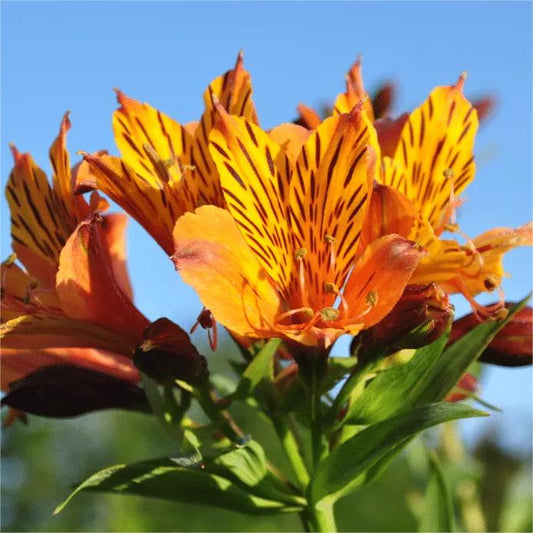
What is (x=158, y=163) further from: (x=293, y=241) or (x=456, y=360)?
(x=456, y=360)

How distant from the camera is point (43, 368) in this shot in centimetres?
118

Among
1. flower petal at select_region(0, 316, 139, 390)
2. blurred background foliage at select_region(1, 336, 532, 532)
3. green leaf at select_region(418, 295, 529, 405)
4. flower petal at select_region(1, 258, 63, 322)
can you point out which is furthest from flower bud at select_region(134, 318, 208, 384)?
blurred background foliage at select_region(1, 336, 532, 532)

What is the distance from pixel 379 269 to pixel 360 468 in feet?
0.88

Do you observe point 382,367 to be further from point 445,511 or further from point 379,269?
point 445,511

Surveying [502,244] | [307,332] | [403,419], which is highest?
[502,244]

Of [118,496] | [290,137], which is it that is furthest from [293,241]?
[118,496]

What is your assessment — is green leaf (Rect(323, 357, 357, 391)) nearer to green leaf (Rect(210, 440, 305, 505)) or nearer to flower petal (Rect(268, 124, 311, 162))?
green leaf (Rect(210, 440, 305, 505))

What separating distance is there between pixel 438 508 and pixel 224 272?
2.29 feet

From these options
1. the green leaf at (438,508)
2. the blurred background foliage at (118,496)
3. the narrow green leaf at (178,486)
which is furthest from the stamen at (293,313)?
the blurred background foliage at (118,496)

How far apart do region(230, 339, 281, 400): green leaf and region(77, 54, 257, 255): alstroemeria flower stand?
0.61 ft

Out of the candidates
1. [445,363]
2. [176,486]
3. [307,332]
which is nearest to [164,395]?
[176,486]

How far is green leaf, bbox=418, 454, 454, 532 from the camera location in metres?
1.39

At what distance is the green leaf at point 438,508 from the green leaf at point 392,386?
392 mm

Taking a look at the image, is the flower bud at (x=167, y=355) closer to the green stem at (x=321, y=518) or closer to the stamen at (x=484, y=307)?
the green stem at (x=321, y=518)
